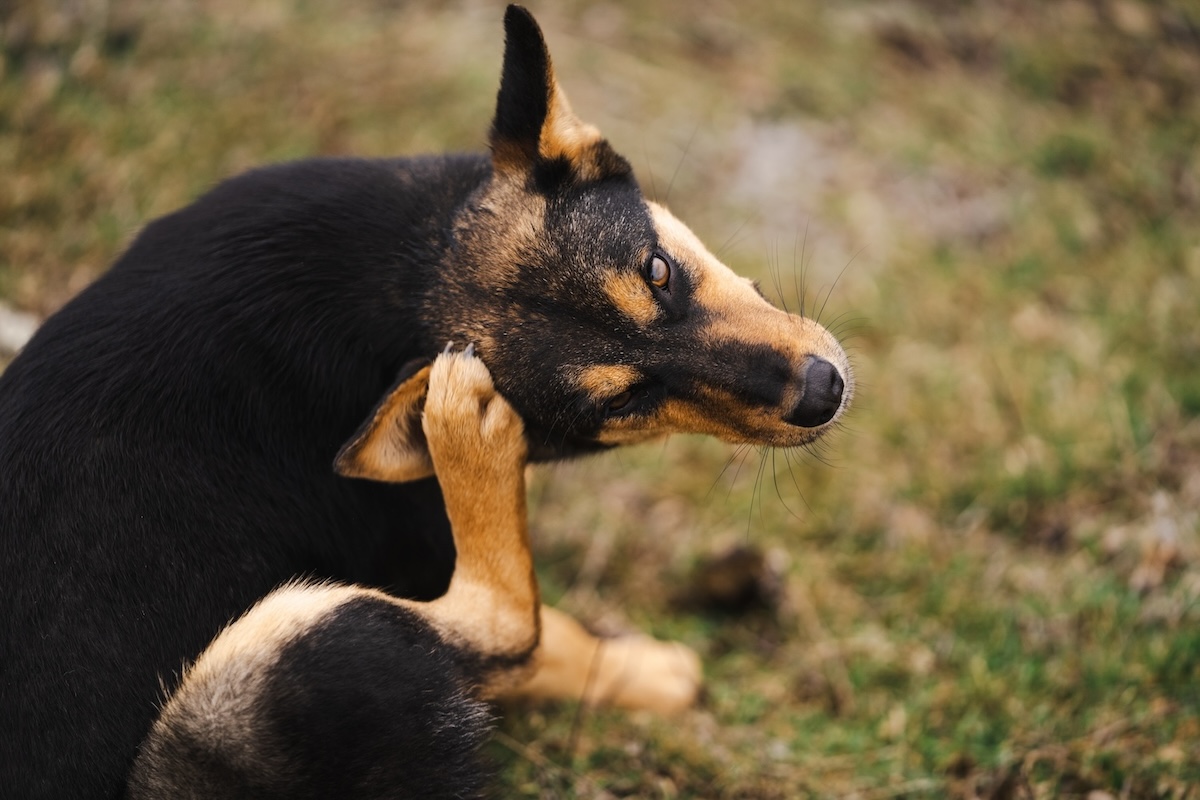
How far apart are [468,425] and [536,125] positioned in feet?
3.56

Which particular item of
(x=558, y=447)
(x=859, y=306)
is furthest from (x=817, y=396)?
(x=859, y=306)

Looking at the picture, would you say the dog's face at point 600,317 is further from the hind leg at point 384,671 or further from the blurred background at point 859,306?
the blurred background at point 859,306

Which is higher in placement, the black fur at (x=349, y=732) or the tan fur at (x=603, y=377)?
the tan fur at (x=603, y=377)

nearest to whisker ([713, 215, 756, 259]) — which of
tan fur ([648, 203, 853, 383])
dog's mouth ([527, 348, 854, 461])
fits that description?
tan fur ([648, 203, 853, 383])

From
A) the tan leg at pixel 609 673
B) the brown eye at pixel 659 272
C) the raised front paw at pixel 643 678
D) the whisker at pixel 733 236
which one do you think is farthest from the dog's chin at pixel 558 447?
the whisker at pixel 733 236

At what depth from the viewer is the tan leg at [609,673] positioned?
165 inches

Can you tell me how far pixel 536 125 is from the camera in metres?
3.40

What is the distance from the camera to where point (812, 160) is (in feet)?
24.3

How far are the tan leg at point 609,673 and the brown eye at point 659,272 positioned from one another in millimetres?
1615

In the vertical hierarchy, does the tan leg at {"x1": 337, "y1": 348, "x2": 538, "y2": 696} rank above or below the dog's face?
below

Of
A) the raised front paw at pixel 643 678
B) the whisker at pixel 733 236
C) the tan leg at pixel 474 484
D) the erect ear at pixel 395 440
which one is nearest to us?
the erect ear at pixel 395 440

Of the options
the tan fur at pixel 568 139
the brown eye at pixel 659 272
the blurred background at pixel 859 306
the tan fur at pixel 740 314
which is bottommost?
the blurred background at pixel 859 306

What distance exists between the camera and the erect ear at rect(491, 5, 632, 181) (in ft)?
10.9

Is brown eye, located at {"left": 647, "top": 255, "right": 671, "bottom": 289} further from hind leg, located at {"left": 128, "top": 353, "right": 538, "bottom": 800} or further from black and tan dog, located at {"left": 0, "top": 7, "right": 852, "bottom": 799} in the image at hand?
hind leg, located at {"left": 128, "top": 353, "right": 538, "bottom": 800}
